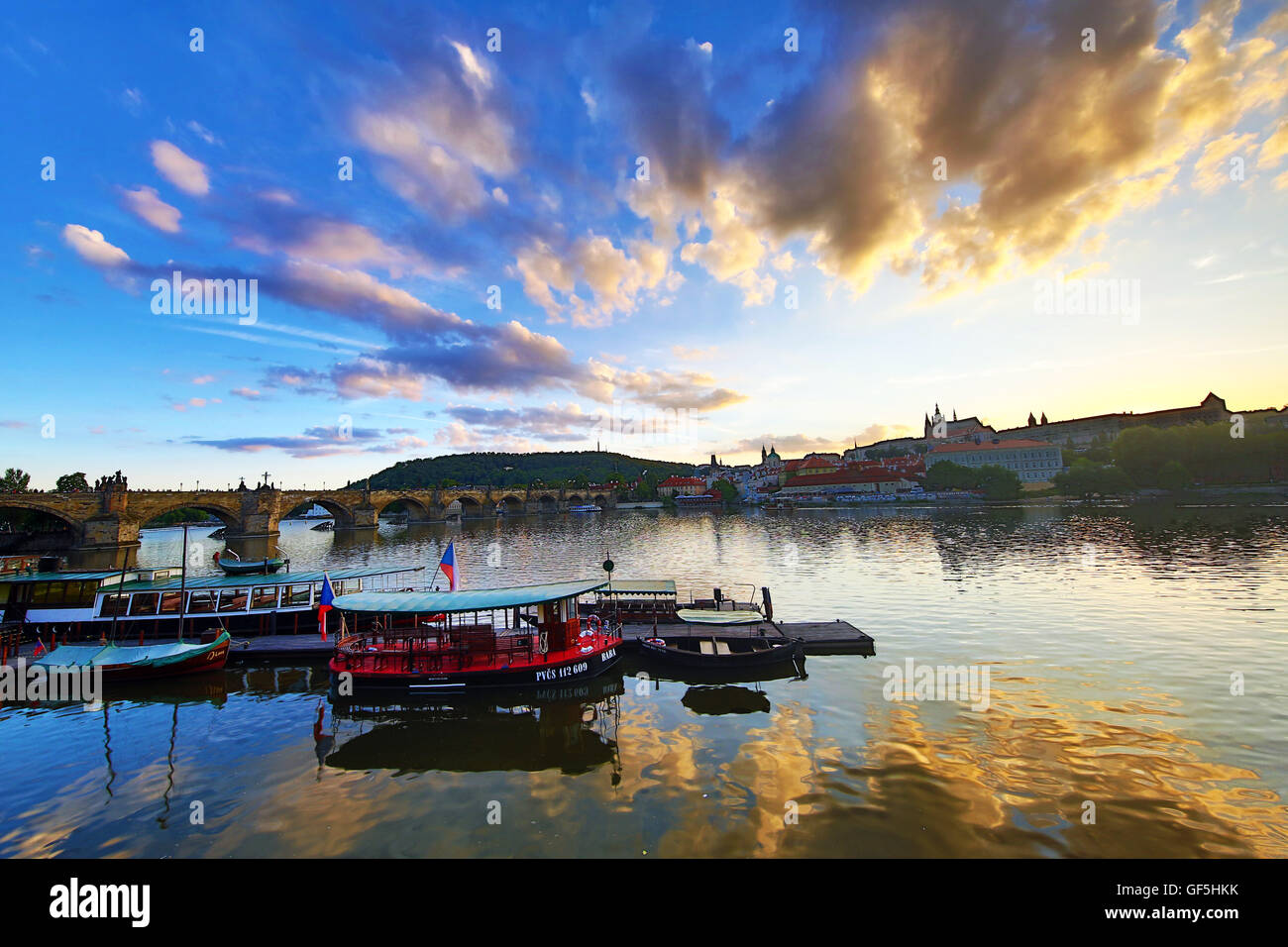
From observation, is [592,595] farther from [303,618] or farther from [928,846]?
[928,846]

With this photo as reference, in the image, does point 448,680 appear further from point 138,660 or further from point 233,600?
point 233,600

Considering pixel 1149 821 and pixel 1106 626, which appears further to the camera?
pixel 1106 626

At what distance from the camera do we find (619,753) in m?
16.8

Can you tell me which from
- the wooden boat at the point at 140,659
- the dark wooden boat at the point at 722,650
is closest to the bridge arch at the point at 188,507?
the wooden boat at the point at 140,659

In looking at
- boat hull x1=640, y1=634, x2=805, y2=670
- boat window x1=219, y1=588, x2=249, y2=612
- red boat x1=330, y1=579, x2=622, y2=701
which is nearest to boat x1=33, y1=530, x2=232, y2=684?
boat window x1=219, y1=588, x2=249, y2=612

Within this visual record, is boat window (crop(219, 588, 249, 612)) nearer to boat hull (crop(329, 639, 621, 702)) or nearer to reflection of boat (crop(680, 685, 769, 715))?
boat hull (crop(329, 639, 621, 702))

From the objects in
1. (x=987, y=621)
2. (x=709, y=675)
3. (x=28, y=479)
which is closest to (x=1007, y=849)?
(x=709, y=675)

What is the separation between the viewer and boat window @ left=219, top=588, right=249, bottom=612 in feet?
103

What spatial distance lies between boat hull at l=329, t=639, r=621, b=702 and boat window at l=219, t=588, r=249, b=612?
557 inches

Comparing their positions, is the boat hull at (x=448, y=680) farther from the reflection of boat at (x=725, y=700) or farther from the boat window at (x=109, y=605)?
the boat window at (x=109, y=605)

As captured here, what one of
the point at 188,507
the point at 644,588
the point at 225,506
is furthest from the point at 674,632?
the point at 225,506

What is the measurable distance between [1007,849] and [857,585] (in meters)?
31.4

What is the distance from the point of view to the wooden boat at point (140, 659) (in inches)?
939

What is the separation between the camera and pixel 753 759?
15789 mm
